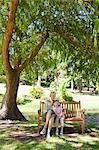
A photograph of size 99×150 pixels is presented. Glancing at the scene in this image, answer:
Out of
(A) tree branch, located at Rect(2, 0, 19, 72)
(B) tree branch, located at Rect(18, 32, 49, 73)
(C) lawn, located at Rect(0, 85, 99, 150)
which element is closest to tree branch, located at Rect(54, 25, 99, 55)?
(B) tree branch, located at Rect(18, 32, 49, 73)

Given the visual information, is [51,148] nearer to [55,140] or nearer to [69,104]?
[55,140]

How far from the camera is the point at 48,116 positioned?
32.0 feet

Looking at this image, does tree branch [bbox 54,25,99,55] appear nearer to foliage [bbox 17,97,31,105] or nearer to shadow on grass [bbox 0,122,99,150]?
shadow on grass [bbox 0,122,99,150]

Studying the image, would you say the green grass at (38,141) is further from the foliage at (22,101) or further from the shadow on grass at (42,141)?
the foliage at (22,101)

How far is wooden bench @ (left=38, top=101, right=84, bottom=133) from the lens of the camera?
33.4 ft

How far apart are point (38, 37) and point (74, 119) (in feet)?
15.7

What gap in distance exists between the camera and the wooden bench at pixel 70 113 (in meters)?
10.2

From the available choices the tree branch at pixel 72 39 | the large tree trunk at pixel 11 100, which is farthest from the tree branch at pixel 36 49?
the tree branch at pixel 72 39

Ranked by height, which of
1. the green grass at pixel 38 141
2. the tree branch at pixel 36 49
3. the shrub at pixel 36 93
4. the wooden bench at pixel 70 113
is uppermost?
the tree branch at pixel 36 49

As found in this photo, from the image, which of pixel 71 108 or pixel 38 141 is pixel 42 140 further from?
pixel 71 108

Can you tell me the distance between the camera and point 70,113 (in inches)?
437

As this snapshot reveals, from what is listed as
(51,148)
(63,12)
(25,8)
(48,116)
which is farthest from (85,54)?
(51,148)

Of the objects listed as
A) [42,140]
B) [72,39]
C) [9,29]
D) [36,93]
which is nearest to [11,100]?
[9,29]

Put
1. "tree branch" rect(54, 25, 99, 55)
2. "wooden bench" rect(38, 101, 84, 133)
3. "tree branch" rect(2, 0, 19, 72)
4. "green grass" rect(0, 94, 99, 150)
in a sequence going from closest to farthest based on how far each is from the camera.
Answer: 1. "green grass" rect(0, 94, 99, 150)
2. "wooden bench" rect(38, 101, 84, 133)
3. "tree branch" rect(2, 0, 19, 72)
4. "tree branch" rect(54, 25, 99, 55)
